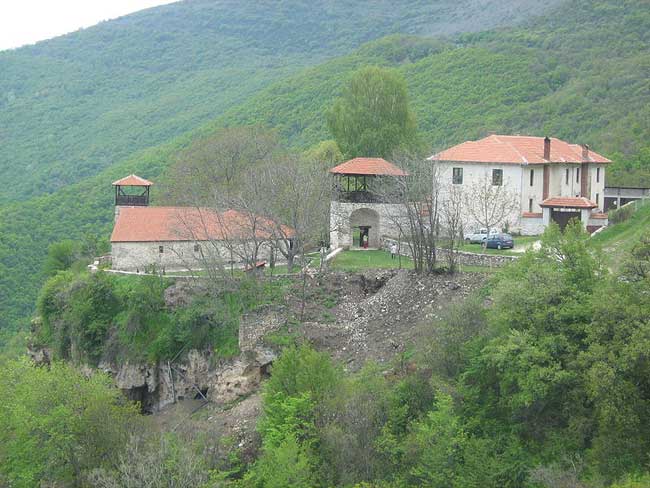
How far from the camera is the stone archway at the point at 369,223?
4459 cm

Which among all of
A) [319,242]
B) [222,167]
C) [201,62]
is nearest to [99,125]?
[201,62]

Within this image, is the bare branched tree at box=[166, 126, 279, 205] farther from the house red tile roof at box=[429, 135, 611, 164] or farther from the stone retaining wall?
the stone retaining wall

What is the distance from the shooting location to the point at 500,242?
40094 millimetres

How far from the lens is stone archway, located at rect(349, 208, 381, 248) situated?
146 feet

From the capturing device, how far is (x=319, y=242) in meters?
44.9

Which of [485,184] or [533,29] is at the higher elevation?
[533,29]

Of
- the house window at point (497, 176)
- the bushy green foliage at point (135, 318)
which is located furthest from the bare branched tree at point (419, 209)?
the bushy green foliage at point (135, 318)

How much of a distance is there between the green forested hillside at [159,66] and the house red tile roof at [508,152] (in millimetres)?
59253

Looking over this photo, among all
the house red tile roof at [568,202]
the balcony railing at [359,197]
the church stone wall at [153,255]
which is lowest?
the church stone wall at [153,255]

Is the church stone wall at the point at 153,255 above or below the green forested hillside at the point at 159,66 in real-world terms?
below

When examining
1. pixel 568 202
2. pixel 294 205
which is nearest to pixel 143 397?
pixel 294 205

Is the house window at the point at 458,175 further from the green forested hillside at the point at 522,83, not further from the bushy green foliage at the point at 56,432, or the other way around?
the bushy green foliage at the point at 56,432

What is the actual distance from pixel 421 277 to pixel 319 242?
9.84 m

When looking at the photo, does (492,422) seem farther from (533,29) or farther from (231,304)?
(533,29)
